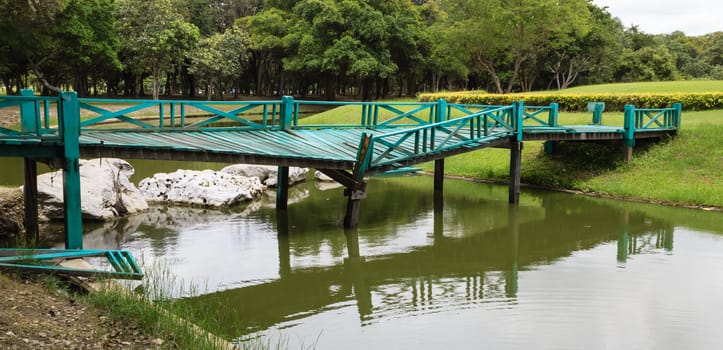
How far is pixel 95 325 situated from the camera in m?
7.04

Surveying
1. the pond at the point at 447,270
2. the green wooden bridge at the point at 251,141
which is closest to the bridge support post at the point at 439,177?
the green wooden bridge at the point at 251,141

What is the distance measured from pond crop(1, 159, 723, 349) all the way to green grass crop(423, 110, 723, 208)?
1.02m

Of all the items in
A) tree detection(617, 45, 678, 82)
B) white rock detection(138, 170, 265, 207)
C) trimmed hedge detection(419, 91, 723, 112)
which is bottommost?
white rock detection(138, 170, 265, 207)

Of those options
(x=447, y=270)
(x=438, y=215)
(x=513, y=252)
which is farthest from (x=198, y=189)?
(x=513, y=252)

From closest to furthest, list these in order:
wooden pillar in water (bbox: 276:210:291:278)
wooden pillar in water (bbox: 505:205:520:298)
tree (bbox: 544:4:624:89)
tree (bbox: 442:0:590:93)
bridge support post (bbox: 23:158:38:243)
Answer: wooden pillar in water (bbox: 505:205:520:298) → wooden pillar in water (bbox: 276:210:291:278) → bridge support post (bbox: 23:158:38:243) → tree (bbox: 442:0:590:93) → tree (bbox: 544:4:624:89)

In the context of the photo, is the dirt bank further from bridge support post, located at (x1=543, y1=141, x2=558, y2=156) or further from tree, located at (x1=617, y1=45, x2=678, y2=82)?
tree, located at (x1=617, y1=45, x2=678, y2=82)

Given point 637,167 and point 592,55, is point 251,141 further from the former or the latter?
point 592,55

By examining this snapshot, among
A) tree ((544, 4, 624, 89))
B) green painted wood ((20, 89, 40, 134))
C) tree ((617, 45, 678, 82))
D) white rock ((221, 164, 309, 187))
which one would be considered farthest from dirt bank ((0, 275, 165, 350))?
tree ((617, 45, 678, 82))

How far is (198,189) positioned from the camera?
1809 cm

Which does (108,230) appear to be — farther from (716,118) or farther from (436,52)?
(436,52)

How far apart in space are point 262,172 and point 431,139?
7407 millimetres

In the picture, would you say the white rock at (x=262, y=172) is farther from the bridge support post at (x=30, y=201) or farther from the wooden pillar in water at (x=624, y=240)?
the wooden pillar in water at (x=624, y=240)

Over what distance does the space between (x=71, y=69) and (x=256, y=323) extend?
4732 cm

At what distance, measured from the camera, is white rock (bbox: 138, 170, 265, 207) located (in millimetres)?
17969
